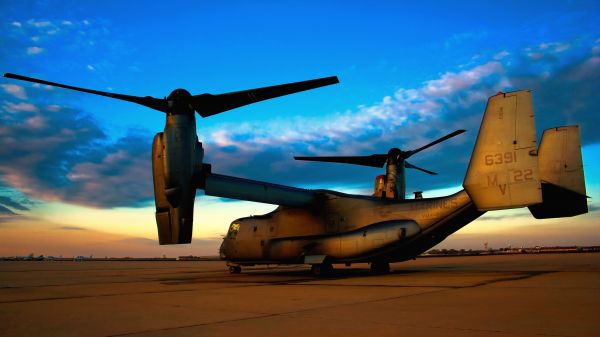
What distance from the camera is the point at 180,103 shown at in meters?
14.7

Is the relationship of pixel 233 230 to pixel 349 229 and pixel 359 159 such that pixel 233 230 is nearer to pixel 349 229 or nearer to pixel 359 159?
pixel 349 229

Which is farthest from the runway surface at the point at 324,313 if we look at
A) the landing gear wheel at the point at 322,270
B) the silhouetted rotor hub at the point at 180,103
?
the landing gear wheel at the point at 322,270

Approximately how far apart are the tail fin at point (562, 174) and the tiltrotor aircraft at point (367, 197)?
0.10 feet

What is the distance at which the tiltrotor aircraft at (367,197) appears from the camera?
44.4 ft

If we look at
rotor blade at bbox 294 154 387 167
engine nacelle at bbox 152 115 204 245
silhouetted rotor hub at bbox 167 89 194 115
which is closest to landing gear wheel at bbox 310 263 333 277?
rotor blade at bbox 294 154 387 167

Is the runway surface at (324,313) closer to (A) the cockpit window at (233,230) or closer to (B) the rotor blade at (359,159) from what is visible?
(A) the cockpit window at (233,230)

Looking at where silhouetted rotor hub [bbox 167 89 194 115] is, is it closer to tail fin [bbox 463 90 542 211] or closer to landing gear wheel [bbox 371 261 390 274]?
tail fin [bbox 463 90 542 211]

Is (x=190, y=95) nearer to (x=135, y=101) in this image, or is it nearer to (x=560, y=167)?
(x=135, y=101)

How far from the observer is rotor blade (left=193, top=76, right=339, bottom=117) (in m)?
14.1

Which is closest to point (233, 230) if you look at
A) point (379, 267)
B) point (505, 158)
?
point (379, 267)

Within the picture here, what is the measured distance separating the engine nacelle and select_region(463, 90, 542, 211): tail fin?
28.6 feet

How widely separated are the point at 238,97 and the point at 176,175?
10.5 feet

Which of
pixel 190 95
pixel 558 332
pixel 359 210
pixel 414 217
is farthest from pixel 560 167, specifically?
pixel 190 95

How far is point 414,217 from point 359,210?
8.91ft
